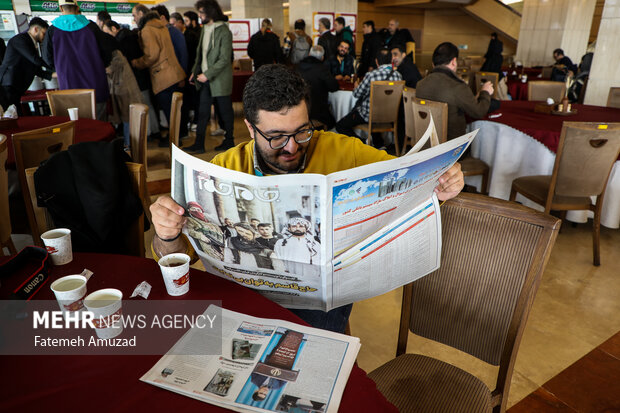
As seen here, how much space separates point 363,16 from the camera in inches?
597

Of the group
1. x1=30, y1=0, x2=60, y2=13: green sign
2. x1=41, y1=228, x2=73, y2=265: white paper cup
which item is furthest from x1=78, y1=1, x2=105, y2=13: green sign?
x1=41, y1=228, x2=73, y2=265: white paper cup

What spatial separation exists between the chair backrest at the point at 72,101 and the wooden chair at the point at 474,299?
10.5 ft

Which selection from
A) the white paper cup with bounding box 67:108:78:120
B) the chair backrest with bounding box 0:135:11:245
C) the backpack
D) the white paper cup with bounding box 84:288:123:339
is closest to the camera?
the white paper cup with bounding box 84:288:123:339

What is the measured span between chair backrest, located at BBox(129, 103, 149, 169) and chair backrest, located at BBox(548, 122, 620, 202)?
8.00 ft

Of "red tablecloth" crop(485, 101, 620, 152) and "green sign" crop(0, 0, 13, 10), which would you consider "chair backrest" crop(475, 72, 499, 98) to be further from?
"green sign" crop(0, 0, 13, 10)

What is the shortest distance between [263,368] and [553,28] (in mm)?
11078

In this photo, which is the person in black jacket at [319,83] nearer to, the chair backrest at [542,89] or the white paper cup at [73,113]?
the chair backrest at [542,89]

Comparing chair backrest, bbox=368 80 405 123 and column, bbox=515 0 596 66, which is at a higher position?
column, bbox=515 0 596 66

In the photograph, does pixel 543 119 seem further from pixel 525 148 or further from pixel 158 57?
pixel 158 57

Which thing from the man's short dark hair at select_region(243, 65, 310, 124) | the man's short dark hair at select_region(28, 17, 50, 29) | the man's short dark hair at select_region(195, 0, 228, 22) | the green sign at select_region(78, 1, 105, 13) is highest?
the green sign at select_region(78, 1, 105, 13)

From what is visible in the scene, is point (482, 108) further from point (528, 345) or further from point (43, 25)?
point (43, 25)

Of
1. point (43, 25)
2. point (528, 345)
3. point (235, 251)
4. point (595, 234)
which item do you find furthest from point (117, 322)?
point (43, 25)

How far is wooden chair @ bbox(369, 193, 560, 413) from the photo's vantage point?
101 cm

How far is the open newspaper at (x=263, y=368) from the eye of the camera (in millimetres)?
649
